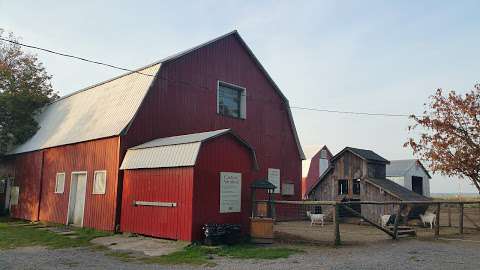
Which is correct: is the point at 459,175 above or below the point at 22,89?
below

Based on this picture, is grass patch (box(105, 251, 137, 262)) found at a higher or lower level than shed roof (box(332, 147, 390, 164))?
lower

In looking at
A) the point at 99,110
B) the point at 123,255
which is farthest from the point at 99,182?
the point at 123,255

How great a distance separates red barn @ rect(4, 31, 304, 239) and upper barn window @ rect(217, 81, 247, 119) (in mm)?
59

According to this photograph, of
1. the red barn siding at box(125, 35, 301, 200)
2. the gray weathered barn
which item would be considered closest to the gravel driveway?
Answer: the red barn siding at box(125, 35, 301, 200)

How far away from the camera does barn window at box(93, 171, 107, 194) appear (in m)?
Result: 18.6

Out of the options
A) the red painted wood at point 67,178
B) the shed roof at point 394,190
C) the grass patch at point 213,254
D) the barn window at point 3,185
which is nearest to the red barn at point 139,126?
the red painted wood at point 67,178

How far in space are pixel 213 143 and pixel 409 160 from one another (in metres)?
44.0

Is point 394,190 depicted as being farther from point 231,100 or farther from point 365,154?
point 231,100

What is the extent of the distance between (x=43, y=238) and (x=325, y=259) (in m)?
11.4

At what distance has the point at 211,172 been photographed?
15.0 m

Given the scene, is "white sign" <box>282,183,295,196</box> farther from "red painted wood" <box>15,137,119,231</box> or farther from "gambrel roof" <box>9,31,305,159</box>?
"red painted wood" <box>15,137,119,231</box>

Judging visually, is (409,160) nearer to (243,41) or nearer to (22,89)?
(243,41)

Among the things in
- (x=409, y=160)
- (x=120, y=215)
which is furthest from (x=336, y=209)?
(x=409, y=160)

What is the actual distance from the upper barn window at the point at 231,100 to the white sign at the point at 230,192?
7611mm
